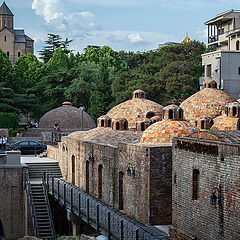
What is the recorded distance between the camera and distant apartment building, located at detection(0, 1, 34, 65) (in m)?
108

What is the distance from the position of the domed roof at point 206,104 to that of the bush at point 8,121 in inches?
836

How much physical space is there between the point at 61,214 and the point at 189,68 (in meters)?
28.8

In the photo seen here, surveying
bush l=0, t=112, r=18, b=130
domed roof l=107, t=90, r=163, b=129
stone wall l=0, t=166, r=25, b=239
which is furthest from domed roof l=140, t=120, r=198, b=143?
bush l=0, t=112, r=18, b=130

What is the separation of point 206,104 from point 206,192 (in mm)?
20237

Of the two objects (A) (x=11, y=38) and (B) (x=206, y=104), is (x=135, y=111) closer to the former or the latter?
(B) (x=206, y=104)

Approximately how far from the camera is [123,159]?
72.3 ft

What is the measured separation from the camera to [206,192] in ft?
52.0

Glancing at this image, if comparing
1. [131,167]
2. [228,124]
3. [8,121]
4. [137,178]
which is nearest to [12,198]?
[131,167]

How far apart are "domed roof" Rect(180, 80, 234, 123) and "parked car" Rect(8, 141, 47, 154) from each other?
12143mm

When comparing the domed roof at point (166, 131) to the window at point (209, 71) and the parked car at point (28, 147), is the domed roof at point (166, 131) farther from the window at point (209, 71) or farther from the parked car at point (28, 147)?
the window at point (209, 71)

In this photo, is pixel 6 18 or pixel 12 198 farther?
pixel 6 18

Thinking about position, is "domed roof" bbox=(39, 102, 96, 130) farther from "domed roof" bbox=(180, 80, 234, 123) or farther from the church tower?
the church tower

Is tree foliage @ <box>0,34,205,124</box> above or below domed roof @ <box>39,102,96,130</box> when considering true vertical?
above

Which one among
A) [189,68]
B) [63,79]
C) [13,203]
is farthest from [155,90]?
[13,203]
